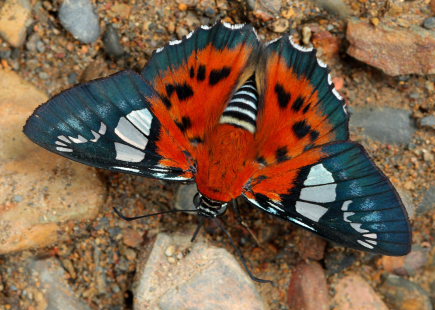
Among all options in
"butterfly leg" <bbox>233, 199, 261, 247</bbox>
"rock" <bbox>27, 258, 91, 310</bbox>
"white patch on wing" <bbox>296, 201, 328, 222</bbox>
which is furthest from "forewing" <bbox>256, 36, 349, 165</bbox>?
"rock" <bbox>27, 258, 91, 310</bbox>

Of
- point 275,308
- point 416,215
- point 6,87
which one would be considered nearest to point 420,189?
point 416,215

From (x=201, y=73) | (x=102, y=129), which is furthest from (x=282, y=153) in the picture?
(x=102, y=129)

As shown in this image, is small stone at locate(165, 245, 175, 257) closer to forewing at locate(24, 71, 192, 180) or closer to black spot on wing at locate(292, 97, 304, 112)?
forewing at locate(24, 71, 192, 180)

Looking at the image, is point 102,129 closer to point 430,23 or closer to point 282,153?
point 282,153

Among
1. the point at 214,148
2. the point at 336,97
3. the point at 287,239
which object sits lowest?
the point at 287,239

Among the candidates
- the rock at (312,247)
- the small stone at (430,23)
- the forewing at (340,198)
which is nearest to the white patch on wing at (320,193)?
the forewing at (340,198)

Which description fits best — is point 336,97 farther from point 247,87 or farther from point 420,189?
point 420,189
